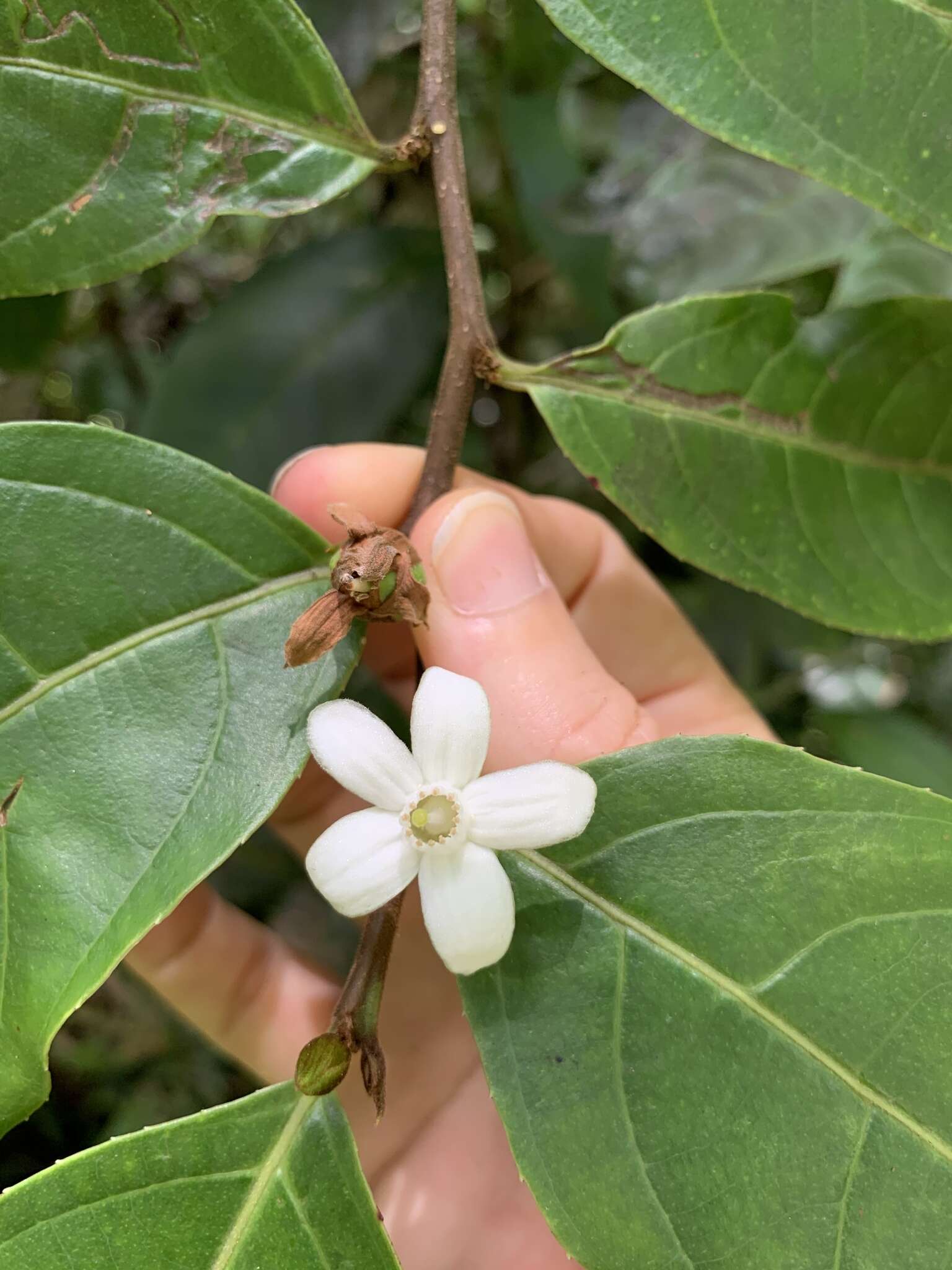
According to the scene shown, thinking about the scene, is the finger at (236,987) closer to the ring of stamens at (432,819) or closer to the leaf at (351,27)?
the ring of stamens at (432,819)

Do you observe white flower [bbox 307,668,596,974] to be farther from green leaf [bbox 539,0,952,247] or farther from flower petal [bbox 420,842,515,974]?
green leaf [bbox 539,0,952,247]

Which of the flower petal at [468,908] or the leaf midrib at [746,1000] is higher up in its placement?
the flower petal at [468,908]

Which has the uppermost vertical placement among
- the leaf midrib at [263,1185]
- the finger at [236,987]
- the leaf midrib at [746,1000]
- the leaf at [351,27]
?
the leaf at [351,27]

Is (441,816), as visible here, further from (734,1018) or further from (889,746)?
(889,746)

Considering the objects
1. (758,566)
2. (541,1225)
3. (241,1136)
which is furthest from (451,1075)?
(758,566)

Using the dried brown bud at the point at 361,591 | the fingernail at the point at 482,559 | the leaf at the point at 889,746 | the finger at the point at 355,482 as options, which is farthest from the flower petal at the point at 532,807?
the leaf at the point at 889,746

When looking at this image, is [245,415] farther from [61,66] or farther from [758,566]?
[758,566]
